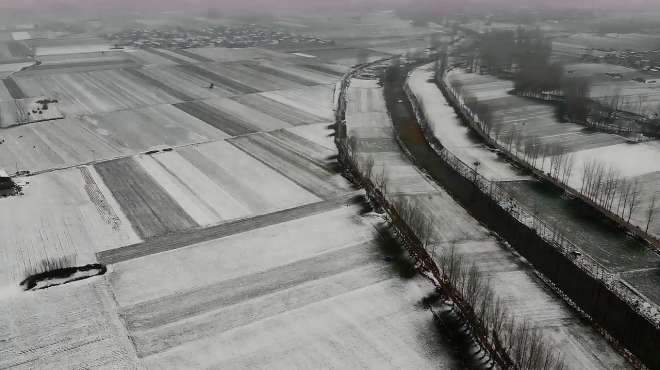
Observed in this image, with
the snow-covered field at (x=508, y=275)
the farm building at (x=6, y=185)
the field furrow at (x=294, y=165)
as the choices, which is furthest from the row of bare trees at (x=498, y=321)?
the farm building at (x=6, y=185)

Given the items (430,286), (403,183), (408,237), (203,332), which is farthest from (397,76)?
(203,332)

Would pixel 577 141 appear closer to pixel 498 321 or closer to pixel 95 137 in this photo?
pixel 498 321

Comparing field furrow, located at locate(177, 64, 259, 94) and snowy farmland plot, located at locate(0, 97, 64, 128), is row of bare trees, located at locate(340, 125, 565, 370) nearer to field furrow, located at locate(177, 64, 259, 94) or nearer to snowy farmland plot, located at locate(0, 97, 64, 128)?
field furrow, located at locate(177, 64, 259, 94)

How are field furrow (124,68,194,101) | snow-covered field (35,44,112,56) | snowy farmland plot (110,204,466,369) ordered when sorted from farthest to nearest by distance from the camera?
Result: snow-covered field (35,44,112,56)
field furrow (124,68,194,101)
snowy farmland plot (110,204,466,369)

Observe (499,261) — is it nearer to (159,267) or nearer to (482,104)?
(159,267)

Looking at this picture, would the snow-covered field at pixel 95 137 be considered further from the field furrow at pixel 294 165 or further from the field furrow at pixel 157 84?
the field furrow at pixel 157 84

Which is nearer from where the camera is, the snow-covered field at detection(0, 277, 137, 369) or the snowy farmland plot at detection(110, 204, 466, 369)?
the snow-covered field at detection(0, 277, 137, 369)

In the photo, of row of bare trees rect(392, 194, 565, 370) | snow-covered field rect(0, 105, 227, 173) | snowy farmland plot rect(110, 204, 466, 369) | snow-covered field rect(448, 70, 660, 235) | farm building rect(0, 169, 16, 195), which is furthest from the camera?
snow-covered field rect(0, 105, 227, 173)

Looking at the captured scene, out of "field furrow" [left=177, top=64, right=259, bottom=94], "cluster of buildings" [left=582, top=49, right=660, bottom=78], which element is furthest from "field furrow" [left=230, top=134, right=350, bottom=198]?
"cluster of buildings" [left=582, top=49, right=660, bottom=78]
